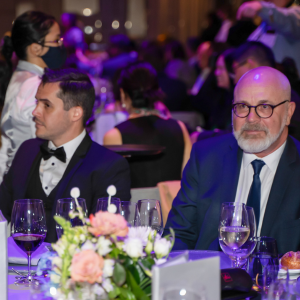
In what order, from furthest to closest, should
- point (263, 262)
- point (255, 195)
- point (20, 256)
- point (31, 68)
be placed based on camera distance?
point (31, 68), point (255, 195), point (20, 256), point (263, 262)

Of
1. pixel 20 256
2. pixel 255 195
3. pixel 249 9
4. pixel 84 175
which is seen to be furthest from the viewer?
pixel 249 9

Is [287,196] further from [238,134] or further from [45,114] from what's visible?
[45,114]

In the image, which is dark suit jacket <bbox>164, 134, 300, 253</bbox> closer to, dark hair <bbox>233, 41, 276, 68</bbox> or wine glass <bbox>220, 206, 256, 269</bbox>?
wine glass <bbox>220, 206, 256, 269</bbox>

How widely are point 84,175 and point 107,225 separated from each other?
56.3 inches

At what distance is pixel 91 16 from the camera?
11.9 meters

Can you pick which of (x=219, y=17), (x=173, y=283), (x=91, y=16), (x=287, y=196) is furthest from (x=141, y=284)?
(x=91, y=16)

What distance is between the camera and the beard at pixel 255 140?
2.26 m

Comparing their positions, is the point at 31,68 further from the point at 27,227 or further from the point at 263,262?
the point at 263,262

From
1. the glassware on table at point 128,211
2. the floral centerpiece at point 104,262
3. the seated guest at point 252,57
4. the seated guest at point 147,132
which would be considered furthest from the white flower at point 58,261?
the seated guest at point 252,57

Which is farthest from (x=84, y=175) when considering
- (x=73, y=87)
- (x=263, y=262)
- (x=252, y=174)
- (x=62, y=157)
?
(x=263, y=262)

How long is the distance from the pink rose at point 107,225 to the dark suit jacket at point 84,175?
1335 mm

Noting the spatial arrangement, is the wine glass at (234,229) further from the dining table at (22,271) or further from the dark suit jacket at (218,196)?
the dark suit jacket at (218,196)

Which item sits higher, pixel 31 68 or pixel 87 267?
pixel 31 68

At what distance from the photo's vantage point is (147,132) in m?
3.95
